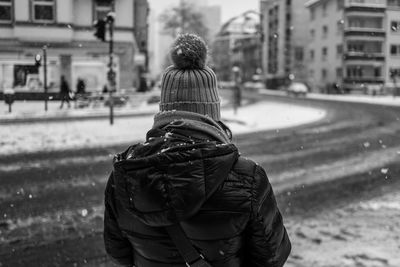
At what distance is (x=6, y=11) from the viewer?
1109 inches

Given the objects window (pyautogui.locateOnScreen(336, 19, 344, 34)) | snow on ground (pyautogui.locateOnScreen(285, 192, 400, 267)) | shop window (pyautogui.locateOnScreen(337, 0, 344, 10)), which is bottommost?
snow on ground (pyautogui.locateOnScreen(285, 192, 400, 267))

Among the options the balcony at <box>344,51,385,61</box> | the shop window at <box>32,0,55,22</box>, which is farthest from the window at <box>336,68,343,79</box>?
the shop window at <box>32,0,55,22</box>

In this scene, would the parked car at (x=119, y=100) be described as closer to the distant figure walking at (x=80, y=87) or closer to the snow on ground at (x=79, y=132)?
the distant figure walking at (x=80, y=87)

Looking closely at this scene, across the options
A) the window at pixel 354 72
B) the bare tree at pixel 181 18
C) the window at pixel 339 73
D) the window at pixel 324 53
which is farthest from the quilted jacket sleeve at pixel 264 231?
the window at pixel 324 53

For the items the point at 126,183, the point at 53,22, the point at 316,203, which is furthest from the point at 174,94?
the point at 53,22

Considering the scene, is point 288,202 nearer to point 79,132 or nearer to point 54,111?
point 79,132

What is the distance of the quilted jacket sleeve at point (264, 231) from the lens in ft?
5.75

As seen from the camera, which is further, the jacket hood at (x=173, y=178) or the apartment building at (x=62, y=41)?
the apartment building at (x=62, y=41)

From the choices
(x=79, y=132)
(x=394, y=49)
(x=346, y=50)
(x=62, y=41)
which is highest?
(x=346, y=50)

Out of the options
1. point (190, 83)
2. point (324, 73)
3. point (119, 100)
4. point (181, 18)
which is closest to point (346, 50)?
point (324, 73)

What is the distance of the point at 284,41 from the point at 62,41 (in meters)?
61.0

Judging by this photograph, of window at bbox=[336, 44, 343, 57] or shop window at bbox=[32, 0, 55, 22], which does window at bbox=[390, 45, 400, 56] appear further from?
window at bbox=[336, 44, 343, 57]

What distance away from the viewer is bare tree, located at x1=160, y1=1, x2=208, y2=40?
50719 mm

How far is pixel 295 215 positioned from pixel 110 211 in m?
4.53
